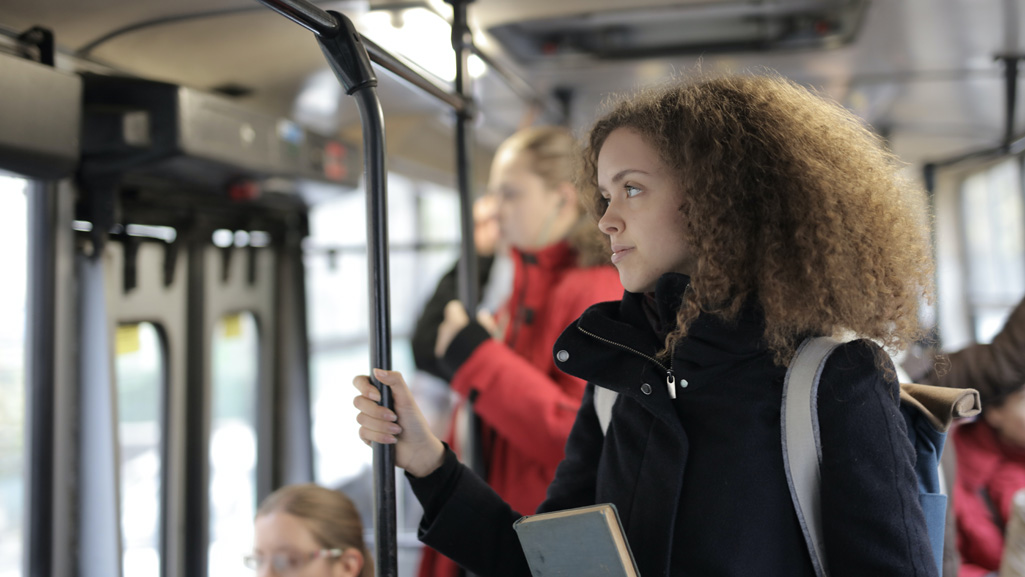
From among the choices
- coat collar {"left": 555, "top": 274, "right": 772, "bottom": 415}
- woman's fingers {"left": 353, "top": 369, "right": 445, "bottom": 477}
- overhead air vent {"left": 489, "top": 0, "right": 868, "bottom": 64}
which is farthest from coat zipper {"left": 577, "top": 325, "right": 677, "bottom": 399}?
overhead air vent {"left": 489, "top": 0, "right": 868, "bottom": 64}

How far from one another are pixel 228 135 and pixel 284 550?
111 cm

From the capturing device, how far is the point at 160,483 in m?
2.63

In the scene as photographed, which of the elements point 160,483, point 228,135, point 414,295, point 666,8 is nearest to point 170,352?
point 160,483

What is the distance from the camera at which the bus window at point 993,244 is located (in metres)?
5.40

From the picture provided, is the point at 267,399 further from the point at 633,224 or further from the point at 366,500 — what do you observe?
the point at 633,224

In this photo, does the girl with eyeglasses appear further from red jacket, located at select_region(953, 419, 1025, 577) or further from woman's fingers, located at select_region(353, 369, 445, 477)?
red jacket, located at select_region(953, 419, 1025, 577)

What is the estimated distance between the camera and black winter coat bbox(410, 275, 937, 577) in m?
0.97

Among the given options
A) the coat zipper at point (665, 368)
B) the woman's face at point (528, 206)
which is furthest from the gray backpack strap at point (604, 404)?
the woman's face at point (528, 206)

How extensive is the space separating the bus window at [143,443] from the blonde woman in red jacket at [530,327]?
3.51 feet

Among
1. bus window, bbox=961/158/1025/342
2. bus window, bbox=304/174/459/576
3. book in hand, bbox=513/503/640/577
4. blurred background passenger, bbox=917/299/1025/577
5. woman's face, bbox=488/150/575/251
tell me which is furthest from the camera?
bus window, bbox=961/158/1025/342

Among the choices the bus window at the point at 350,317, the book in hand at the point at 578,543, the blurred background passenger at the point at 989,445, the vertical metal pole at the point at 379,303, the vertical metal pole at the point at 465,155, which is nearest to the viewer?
the book in hand at the point at 578,543

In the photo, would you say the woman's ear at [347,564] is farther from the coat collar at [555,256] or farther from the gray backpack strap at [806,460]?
the gray backpack strap at [806,460]

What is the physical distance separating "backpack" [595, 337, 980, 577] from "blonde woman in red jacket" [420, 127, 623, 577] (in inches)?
29.5

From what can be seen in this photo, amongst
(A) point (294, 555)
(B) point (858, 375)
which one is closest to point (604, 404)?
(B) point (858, 375)
